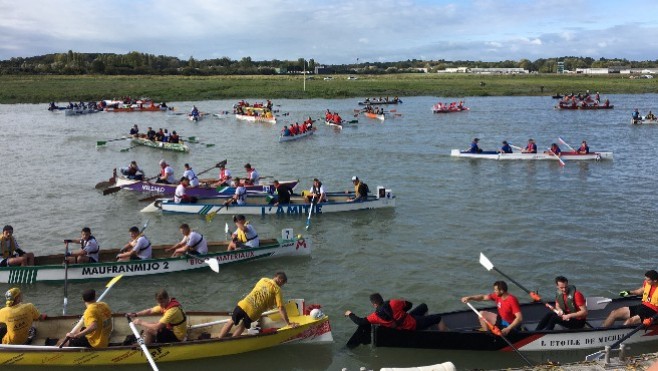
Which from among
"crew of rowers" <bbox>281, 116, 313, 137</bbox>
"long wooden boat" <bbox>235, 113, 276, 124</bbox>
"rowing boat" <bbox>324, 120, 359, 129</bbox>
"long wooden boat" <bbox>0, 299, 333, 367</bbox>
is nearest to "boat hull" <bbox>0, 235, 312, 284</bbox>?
"long wooden boat" <bbox>0, 299, 333, 367</bbox>

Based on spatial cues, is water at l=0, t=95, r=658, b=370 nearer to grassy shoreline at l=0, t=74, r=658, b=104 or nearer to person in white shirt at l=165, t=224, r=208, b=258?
person in white shirt at l=165, t=224, r=208, b=258

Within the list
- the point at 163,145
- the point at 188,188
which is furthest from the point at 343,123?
the point at 188,188

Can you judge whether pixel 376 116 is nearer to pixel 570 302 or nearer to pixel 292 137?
pixel 292 137

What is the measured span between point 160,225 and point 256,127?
104 ft

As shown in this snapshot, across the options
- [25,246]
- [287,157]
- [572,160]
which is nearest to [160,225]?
[25,246]

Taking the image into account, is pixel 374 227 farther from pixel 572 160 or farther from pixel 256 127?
pixel 256 127

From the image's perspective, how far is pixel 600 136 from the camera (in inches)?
1789

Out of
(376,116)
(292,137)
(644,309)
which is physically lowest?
(644,309)

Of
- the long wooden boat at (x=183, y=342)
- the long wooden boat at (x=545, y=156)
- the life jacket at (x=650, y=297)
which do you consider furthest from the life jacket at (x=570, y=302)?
the long wooden boat at (x=545, y=156)

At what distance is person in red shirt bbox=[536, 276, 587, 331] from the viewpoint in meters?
11.5

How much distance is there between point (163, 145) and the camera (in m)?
38.8

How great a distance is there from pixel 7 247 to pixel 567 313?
47.3 ft

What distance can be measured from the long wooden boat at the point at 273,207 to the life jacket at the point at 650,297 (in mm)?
11846

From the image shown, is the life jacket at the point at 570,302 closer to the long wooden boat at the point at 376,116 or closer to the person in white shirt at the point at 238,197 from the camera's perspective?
the person in white shirt at the point at 238,197
